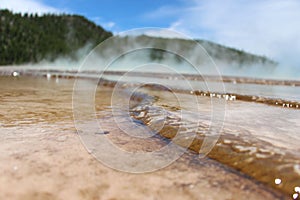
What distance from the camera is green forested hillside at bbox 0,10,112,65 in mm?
49719

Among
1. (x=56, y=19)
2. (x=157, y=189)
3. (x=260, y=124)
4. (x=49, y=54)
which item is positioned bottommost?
(x=157, y=189)

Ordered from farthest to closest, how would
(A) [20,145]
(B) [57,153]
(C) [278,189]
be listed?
(A) [20,145] → (B) [57,153] → (C) [278,189]

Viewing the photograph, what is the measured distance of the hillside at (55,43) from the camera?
156 feet

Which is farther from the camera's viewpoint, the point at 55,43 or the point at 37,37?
the point at 55,43

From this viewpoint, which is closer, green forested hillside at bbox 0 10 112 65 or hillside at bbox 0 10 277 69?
hillside at bbox 0 10 277 69

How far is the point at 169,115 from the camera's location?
377cm

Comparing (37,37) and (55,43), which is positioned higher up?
(37,37)

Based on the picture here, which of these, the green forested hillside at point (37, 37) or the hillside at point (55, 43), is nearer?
the hillside at point (55, 43)

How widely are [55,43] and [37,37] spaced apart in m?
5.70

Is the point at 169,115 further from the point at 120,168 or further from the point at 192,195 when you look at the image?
the point at 192,195

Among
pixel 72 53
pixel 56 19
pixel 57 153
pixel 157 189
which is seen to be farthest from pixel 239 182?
pixel 56 19

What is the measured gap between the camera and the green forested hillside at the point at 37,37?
49.7 metres

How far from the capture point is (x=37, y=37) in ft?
198

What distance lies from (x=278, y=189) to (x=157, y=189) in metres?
0.83
